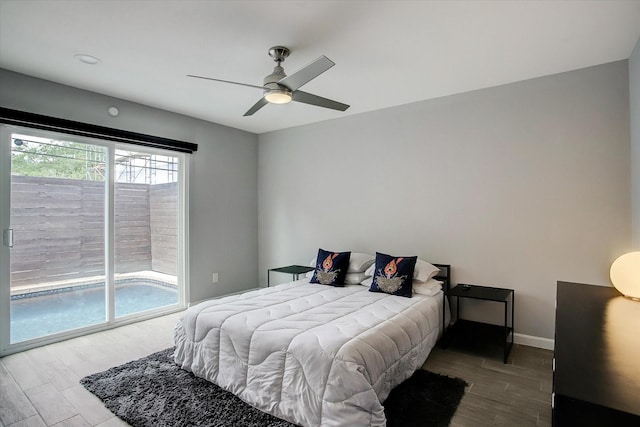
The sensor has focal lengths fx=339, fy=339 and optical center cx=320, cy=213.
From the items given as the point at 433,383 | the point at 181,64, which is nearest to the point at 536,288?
the point at 433,383

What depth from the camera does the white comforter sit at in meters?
1.90

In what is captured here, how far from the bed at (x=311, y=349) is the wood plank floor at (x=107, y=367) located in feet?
1.46

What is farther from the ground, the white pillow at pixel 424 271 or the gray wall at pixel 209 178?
the gray wall at pixel 209 178

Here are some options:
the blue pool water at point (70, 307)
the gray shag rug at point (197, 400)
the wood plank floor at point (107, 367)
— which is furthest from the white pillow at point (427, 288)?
the blue pool water at point (70, 307)

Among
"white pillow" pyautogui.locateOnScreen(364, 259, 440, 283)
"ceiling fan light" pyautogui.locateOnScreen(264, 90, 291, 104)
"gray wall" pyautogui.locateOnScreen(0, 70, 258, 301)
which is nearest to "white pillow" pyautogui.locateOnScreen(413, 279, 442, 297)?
"white pillow" pyautogui.locateOnScreen(364, 259, 440, 283)

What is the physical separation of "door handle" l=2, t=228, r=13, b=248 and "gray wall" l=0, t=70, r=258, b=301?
115cm

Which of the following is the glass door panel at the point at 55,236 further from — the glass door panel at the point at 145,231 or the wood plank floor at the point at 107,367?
the wood plank floor at the point at 107,367

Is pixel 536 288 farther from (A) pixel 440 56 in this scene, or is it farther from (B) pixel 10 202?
(B) pixel 10 202

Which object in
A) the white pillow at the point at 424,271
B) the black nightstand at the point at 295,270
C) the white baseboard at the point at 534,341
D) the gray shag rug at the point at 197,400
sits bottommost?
the gray shag rug at the point at 197,400

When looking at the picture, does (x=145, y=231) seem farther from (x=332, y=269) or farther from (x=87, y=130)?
(x=332, y=269)

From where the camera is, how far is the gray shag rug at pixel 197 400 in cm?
209

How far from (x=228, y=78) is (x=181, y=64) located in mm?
431

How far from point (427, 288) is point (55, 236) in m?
3.76

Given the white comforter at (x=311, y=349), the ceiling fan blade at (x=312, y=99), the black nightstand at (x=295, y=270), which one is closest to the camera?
the white comforter at (x=311, y=349)
